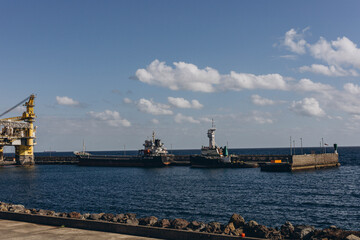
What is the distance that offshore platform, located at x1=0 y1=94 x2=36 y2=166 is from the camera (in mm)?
112375

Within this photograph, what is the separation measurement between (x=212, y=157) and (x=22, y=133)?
66.6 m

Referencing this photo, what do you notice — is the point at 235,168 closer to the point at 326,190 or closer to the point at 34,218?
the point at 326,190

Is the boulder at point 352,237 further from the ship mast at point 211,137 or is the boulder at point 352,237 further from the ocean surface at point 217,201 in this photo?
the ship mast at point 211,137

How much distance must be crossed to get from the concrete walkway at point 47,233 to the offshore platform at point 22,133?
343 ft

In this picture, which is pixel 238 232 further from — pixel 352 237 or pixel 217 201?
pixel 217 201

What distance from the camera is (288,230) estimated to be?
61.8ft

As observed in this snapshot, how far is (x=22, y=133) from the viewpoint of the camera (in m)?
116

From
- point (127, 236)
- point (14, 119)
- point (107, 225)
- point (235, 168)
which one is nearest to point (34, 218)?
point (107, 225)

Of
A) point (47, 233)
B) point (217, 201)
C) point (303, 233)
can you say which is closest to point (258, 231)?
point (303, 233)

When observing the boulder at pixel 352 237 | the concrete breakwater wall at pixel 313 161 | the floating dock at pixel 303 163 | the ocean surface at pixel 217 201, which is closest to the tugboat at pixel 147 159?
the floating dock at pixel 303 163

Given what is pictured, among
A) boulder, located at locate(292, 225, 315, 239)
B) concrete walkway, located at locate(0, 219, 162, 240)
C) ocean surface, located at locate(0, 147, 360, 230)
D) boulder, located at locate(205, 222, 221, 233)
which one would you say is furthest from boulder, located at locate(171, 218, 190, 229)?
ocean surface, located at locate(0, 147, 360, 230)

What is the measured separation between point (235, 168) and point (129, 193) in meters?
55.3

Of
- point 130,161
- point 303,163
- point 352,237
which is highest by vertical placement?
point 352,237

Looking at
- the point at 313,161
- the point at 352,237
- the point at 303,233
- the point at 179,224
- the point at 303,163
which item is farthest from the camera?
the point at 313,161
